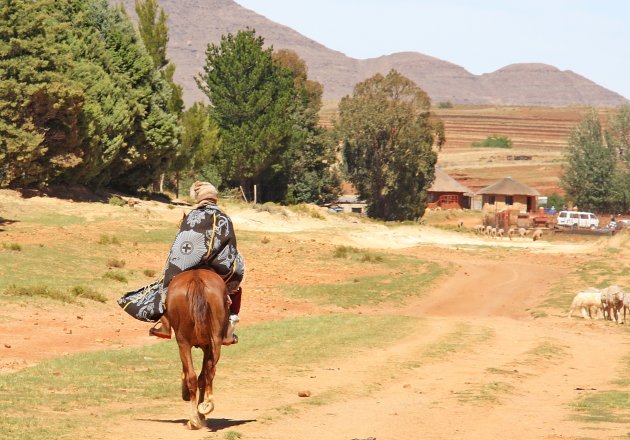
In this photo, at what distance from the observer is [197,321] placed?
1342 centimetres

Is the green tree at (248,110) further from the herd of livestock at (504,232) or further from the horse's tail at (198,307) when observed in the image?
the horse's tail at (198,307)

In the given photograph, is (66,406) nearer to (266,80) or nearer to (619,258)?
(619,258)

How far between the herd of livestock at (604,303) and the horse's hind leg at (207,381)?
71.1 feet

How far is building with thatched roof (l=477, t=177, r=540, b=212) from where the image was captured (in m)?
109

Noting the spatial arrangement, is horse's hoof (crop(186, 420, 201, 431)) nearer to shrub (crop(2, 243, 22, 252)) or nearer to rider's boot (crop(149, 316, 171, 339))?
rider's boot (crop(149, 316, 171, 339))

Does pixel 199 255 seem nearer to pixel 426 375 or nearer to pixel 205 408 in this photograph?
pixel 205 408

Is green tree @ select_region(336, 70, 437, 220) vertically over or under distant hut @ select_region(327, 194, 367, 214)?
over

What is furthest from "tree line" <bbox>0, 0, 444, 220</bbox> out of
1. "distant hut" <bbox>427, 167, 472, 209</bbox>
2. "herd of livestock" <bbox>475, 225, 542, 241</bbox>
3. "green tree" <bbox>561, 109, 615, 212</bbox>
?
"herd of livestock" <bbox>475, 225, 542, 241</bbox>

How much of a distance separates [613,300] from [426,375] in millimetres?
14410

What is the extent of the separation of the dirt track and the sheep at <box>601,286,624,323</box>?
53 centimetres

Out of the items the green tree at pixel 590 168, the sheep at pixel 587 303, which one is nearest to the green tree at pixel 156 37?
the sheep at pixel 587 303

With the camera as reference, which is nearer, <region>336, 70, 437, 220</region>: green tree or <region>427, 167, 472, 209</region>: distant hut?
<region>336, 70, 437, 220</region>: green tree

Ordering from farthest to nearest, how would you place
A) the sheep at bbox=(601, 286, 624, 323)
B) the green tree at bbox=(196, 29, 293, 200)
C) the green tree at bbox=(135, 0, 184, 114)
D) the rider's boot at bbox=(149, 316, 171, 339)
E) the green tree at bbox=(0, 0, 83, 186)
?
1. the green tree at bbox=(196, 29, 293, 200)
2. the green tree at bbox=(135, 0, 184, 114)
3. the green tree at bbox=(0, 0, 83, 186)
4. the sheep at bbox=(601, 286, 624, 323)
5. the rider's boot at bbox=(149, 316, 171, 339)

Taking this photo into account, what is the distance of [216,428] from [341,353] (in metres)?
9.97
